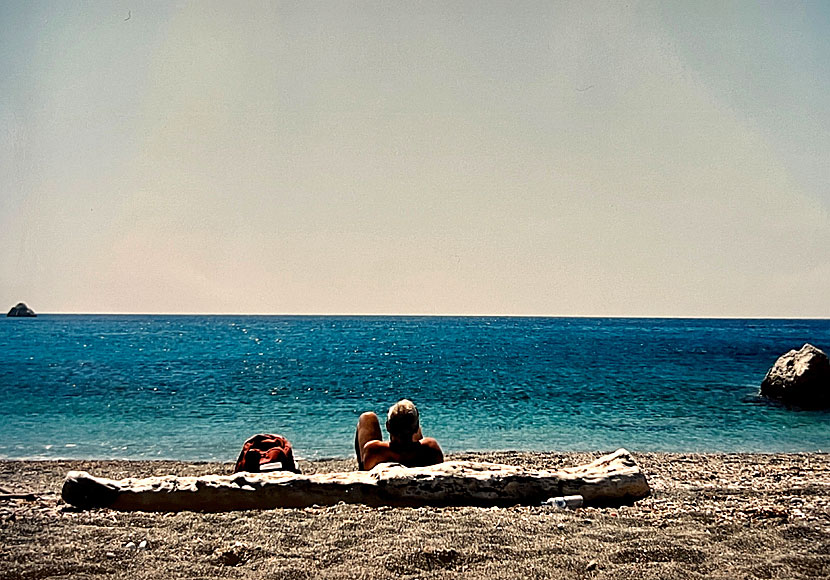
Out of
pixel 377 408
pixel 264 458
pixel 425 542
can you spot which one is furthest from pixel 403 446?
pixel 377 408

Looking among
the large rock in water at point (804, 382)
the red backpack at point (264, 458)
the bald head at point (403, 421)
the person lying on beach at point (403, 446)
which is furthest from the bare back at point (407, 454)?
the large rock in water at point (804, 382)

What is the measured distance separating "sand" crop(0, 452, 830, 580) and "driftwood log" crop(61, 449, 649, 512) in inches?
9.9

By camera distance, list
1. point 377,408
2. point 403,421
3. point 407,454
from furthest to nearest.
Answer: point 377,408
point 407,454
point 403,421

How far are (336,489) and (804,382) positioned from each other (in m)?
21.8

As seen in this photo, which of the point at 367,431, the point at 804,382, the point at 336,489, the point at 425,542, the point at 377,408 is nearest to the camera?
the point at 425,542

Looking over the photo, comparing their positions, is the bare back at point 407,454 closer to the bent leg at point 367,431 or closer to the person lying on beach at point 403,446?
the person lying on beach at point 403,446

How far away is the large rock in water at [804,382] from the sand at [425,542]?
59.0 feet

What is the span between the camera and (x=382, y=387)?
28266mm

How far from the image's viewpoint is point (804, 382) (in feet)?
76.2

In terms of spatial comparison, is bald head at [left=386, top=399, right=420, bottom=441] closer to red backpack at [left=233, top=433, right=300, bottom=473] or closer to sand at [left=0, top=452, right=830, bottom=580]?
sand at [left=0, top=452, right=830, bottom=580]

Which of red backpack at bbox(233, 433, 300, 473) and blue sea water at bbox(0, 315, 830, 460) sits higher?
red backpack at bbox(233, 433, 300, 473)

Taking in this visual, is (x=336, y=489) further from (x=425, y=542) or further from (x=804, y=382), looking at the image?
(x=804, y=382)

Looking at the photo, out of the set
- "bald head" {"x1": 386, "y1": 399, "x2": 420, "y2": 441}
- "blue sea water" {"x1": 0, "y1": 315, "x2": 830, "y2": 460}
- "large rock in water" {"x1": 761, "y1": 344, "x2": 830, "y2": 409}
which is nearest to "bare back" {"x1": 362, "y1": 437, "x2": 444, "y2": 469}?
"bald head" {"x1": 386, "y1": 399, "x2": 420, "y2": 441}

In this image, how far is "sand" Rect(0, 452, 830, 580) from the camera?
4.82m
